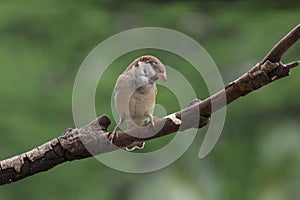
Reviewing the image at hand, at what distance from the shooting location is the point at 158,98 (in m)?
1.99

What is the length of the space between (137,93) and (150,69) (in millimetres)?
80

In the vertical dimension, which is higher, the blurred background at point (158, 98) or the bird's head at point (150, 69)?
the blurred background at point (158, 98)

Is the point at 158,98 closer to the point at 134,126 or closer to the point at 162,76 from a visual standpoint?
the point at 134,126

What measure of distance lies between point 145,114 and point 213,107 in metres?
0.11

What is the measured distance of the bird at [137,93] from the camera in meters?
0.71

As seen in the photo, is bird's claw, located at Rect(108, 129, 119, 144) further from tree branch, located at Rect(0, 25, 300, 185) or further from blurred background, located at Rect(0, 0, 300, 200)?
blurred background, located at Rect(0, 0, 300, 200)

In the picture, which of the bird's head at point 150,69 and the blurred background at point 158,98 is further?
the blurred background at point 158,98

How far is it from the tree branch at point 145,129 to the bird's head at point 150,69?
5cm

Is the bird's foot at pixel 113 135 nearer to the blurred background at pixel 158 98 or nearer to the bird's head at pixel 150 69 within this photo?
the bird's head at pixel 150 69

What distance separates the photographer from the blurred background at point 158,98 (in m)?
2.04

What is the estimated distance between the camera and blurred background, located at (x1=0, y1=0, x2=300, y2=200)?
204cm

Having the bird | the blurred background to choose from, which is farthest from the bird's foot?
the blurred background

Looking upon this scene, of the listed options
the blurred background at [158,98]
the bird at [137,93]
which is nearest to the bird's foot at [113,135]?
the bird at [137,93]

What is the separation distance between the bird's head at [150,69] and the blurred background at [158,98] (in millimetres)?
1121
